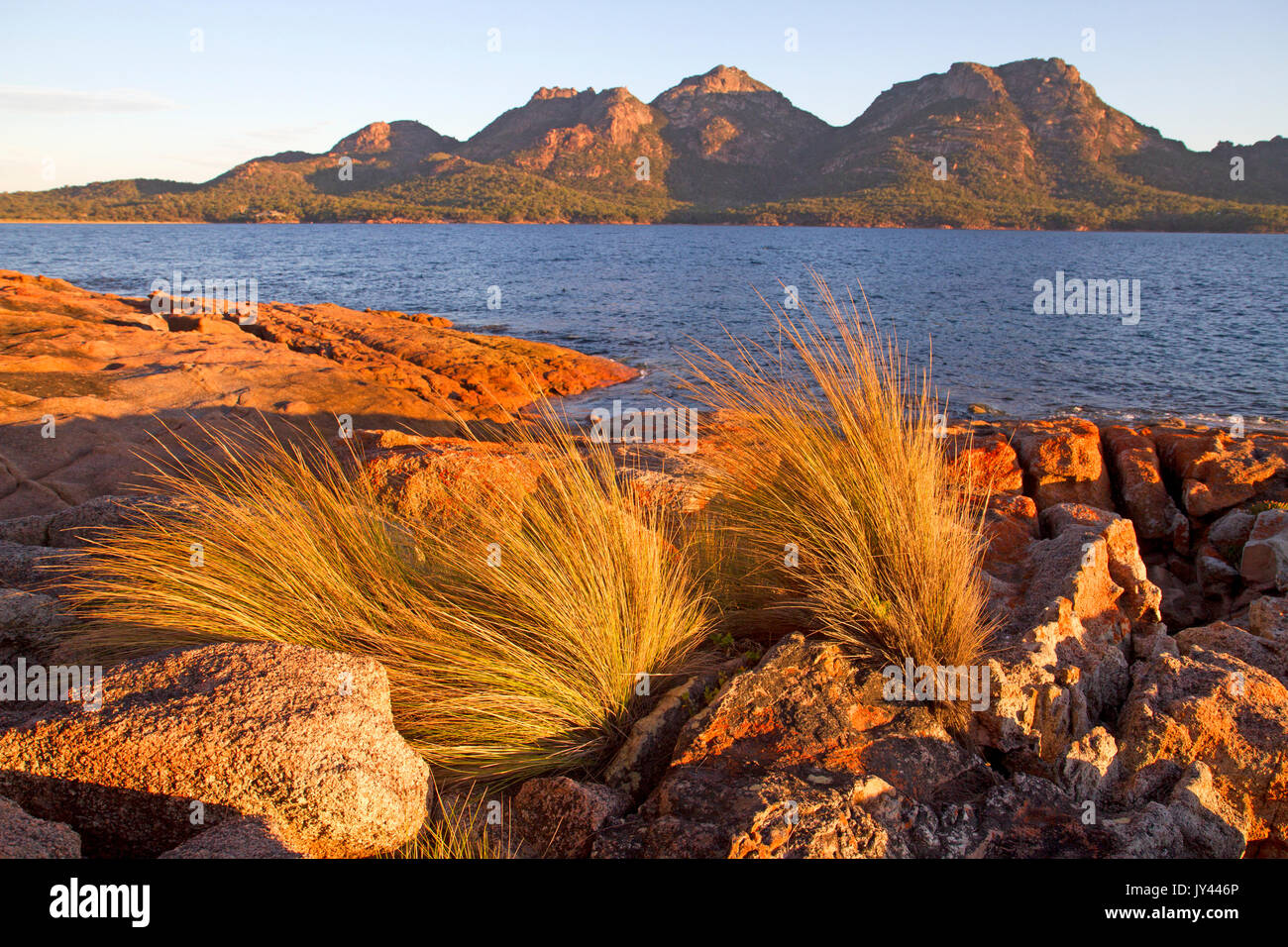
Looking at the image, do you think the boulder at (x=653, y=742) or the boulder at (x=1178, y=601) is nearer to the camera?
the boulder at (x=653, y=742)

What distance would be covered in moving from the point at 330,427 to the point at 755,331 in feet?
67.9

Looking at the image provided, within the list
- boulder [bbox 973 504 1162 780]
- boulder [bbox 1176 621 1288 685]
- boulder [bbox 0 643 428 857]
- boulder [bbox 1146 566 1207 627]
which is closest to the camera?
boulder [bbox 0 643 428 857]

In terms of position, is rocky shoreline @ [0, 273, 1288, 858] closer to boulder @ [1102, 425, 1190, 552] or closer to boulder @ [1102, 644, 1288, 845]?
boulder @ [1102, 644, 1288, 845]

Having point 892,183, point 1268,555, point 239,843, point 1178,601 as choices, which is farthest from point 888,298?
point 892,183

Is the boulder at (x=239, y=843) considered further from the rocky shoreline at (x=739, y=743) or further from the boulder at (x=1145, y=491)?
the boulder at (x=1145, y=491)

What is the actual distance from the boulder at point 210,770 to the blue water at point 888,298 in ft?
31.5

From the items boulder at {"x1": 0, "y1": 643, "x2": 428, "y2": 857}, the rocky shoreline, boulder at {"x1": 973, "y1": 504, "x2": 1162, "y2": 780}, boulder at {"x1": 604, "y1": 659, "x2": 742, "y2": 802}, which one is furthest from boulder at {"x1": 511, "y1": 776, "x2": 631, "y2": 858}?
boulder at {"x1": 973, "y1": 504, "x2": 1162, "y2": 780}

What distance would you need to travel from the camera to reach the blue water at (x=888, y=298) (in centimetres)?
2248

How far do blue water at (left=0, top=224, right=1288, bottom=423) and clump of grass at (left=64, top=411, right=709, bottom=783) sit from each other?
8228 millimetres

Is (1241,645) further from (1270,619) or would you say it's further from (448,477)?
(448,477)

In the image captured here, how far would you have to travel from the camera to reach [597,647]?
3.47m

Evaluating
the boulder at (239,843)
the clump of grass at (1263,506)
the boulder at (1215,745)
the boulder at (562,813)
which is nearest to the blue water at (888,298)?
the clump of grass at (1263,506)

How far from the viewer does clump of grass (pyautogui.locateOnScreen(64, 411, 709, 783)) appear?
3.29 meters
